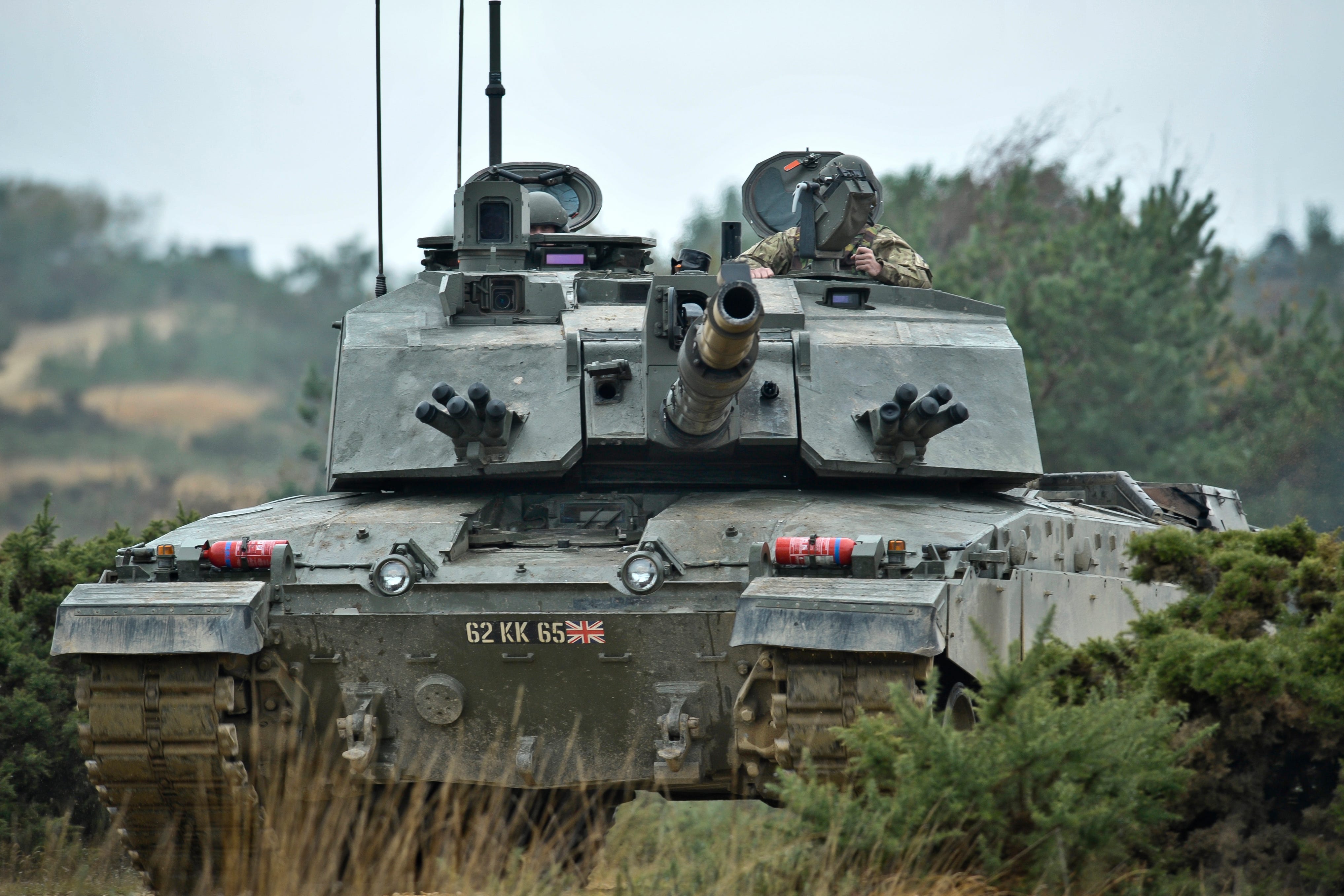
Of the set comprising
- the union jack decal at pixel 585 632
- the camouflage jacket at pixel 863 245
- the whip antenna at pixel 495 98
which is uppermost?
the whip antenna at pixel 495 98

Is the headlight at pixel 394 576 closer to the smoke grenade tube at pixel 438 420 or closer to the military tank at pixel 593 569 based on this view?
the military tank at pixel 593 569

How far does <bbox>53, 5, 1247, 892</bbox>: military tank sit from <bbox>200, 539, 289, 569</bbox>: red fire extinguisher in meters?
0.01

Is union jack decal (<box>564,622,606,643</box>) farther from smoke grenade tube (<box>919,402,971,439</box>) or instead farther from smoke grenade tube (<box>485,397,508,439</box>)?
smoke grenade tube (<box>919,402,971,439</box>)

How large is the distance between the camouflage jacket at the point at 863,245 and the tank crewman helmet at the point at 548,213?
151 centimetres

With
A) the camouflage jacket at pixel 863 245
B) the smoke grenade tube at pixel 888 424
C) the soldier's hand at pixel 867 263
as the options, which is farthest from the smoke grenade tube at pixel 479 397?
the soldier's hand at pixel 867 263

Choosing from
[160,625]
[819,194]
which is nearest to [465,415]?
[160,625]

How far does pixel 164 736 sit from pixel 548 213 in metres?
5.74

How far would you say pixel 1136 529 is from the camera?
1149 cm

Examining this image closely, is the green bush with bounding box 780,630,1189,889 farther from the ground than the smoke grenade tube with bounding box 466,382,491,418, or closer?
closer

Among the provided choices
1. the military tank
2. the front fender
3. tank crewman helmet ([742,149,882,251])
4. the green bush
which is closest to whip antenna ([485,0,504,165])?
tank crewman helmet ([742,149,882,251])

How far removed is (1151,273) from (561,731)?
20.4m

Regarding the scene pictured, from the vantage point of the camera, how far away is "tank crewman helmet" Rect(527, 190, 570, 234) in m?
12.7

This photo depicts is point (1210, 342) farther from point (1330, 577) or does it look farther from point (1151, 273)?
point (1330, 577)

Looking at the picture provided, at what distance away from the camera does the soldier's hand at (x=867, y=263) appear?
11703 millimetres
